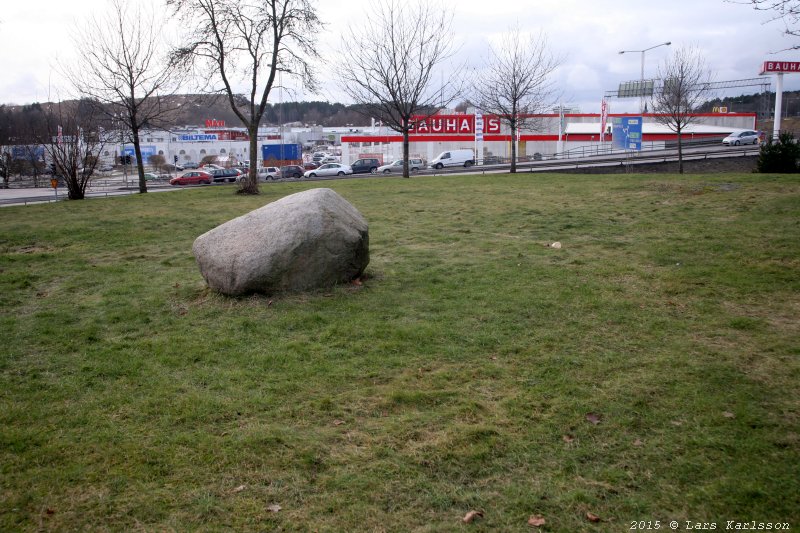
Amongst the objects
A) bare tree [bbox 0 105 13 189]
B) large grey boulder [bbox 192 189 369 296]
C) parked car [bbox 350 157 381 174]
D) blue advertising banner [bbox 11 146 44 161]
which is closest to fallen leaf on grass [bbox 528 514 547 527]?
large grey boulder [bbox 192 189 369 296]

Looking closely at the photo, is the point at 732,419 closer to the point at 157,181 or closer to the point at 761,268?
the point at 761,268

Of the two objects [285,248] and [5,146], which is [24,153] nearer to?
[5,146]

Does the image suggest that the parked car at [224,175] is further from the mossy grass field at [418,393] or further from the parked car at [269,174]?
the mossy grass field at [418,393]

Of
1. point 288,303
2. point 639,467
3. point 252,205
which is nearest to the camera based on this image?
point 639,467

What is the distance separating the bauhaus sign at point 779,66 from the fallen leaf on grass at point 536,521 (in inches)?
1996

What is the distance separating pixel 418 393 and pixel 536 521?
1.70 m

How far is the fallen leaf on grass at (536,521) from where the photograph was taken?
3.21 metres

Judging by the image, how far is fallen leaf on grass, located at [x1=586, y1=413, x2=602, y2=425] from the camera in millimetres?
4292

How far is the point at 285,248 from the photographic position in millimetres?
7203

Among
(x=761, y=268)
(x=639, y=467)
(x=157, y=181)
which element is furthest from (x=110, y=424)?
(x=157, y=181)

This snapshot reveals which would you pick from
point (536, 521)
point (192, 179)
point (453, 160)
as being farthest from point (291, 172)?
point (536, 521)

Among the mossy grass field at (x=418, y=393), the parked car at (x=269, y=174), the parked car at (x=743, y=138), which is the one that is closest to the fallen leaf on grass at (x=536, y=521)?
the mossy grass field at (x=418, y=393)

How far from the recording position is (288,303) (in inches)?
281

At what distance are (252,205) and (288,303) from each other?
11619 mm
